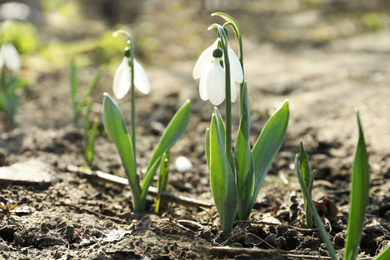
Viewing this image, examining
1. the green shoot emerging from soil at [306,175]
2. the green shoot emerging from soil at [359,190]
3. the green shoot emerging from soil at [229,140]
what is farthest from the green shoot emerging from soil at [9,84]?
the green shoot emerging from soil at [359,190]

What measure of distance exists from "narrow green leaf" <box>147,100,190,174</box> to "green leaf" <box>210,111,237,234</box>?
333mm

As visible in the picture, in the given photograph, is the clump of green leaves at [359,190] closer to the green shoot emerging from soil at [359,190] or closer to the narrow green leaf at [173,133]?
the green shoot emerging from soil at [359,190]

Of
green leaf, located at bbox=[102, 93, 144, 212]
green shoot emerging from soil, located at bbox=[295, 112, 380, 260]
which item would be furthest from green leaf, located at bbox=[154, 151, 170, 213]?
green shoot emerging from soil, located at bbox=[295, 112, 380, 260]

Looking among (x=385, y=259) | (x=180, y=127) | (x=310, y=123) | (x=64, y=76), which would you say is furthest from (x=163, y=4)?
(x=385, y=259)

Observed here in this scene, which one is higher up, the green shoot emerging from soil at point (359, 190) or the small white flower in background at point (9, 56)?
the small white flower in background at point (9, 56)

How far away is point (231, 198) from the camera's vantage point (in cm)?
143

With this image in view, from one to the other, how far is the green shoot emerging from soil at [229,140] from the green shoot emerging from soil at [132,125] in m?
0.27

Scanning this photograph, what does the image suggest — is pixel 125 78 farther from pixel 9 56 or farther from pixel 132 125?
pixel 9 56

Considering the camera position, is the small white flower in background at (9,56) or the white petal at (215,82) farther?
the small white flower in background at (9,56)

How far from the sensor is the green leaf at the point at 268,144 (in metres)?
1.53

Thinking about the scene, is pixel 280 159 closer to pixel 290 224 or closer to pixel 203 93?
pixel 290 224

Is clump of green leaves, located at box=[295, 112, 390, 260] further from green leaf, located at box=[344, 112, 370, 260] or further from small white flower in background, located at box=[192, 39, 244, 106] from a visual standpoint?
small white flower in background, located at box=[192, 39, 244, 106]

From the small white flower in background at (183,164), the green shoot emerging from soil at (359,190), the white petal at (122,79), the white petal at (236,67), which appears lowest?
the small white flower in background at (183,164)

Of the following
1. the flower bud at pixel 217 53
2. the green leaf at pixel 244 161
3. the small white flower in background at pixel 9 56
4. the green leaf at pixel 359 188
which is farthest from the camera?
the small white flower in background at pixel 9 56
